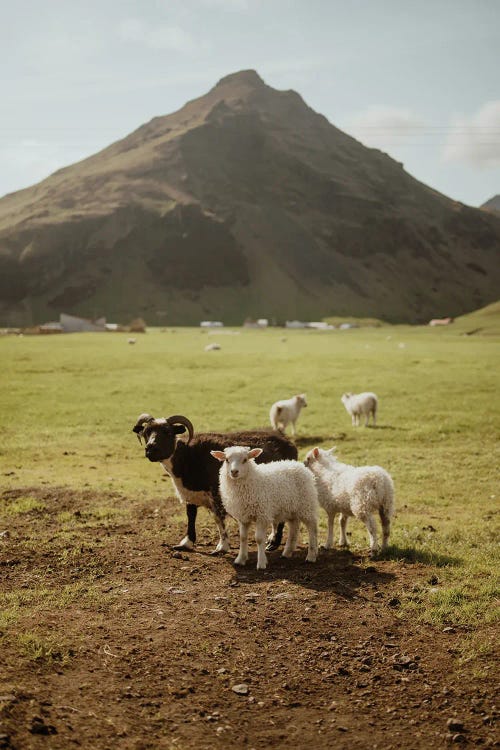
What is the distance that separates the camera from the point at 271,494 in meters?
10.5

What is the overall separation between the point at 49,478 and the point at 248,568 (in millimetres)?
8876

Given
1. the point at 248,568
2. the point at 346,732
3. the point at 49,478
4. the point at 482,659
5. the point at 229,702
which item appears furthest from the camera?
the point at 49,478


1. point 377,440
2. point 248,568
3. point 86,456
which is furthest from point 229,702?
point 377,440

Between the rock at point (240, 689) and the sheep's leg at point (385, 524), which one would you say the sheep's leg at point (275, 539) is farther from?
the rock at point (240, 689)

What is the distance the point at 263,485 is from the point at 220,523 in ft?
4.78

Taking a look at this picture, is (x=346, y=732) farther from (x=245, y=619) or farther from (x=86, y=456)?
(x=86, y=456)

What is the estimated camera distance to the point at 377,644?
766cm

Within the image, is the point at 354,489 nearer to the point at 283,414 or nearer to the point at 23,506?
the point at 23,506

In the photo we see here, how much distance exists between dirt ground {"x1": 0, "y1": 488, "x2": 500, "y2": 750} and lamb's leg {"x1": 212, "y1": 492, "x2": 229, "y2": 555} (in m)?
0.72

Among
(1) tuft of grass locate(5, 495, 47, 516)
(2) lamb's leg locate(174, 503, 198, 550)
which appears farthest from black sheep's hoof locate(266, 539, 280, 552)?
(1) tuft of grass locate(5, 495, 47, 516)

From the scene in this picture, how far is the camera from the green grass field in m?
11.1

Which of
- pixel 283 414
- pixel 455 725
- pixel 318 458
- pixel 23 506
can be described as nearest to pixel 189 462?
pixel 318 458

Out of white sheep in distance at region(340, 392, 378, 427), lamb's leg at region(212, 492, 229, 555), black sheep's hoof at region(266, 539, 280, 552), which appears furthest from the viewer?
white sheep in distance at region(340, 392, 378, 427)

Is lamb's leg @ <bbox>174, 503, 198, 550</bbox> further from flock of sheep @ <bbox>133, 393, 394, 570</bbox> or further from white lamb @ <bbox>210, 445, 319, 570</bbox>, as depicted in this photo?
white lamb @ <bbox>210, 445, 319, 570</bbox>
